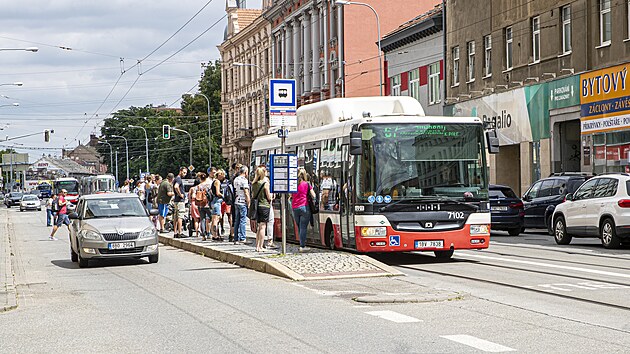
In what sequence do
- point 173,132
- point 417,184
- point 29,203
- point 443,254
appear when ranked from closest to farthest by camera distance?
point 417,184
point 443,254
point 29,203
point 173,132

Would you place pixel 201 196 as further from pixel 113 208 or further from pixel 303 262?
pixel 303 262

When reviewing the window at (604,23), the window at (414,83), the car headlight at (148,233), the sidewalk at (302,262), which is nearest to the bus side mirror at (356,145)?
the sidewalk at (302,262)

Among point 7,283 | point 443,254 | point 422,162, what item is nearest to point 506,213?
point 443,254

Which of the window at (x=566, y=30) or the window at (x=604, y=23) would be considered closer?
the window at (x=604, y=23)

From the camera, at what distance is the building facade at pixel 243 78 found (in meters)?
83.8

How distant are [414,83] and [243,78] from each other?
4009 cm

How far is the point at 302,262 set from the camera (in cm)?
1772

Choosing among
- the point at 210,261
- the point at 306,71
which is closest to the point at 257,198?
the point at 210,261

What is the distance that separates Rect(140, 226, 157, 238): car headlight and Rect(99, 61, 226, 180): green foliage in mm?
85471

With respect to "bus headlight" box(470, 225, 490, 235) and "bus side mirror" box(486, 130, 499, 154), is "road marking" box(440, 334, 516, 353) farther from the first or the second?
"bus side mirror" box(486, 130, 499, 154)

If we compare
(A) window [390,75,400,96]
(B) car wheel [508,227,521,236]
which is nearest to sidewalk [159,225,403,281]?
(B) car wheel [508,227,521,236]

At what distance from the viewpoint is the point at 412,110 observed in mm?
20672

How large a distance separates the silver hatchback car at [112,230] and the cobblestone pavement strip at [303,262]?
162 cm

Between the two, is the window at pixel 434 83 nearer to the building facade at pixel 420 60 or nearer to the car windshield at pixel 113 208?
the building facade at pixel 420 60
